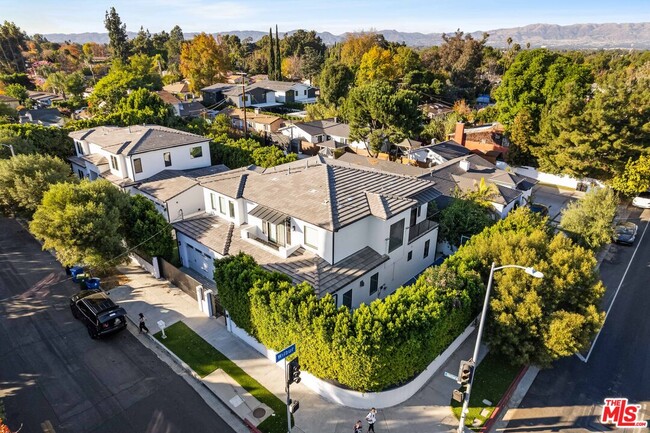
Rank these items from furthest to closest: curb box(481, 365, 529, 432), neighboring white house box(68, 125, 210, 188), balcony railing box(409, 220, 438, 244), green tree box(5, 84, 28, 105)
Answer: green tree box(5, 84, 28, 105) < neighboring white house box(68, 125, 210, 188) < balcony railing box(409, 220, 438, 244) < curb box(481, 365, 529, 432)

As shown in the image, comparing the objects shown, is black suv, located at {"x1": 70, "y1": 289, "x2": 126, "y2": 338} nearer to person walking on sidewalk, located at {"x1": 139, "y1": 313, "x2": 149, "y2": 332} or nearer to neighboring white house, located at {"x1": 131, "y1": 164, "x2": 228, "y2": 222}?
person walking on sidewalk, located at {"x1": 139, "y1": 313, "x2": 149, "y2": 332}

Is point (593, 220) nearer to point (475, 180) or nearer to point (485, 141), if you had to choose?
point (475, 180)

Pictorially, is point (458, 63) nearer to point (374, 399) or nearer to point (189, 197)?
point (189, 197)

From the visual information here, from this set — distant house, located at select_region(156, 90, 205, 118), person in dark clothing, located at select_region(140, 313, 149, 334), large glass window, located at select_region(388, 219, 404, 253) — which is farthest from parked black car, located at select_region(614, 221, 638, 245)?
distant house, located at select_region(156, 90, 205, 118)

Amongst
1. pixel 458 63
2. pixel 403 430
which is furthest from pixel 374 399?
pixel 458 63

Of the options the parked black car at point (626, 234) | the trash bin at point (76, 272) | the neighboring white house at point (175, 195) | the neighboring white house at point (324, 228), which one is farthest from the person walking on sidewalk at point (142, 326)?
the parked black car at point (626, 234)

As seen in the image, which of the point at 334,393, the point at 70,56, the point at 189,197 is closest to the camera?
the point at 334,393

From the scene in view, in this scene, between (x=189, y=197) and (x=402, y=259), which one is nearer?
(x=402, y=259)
